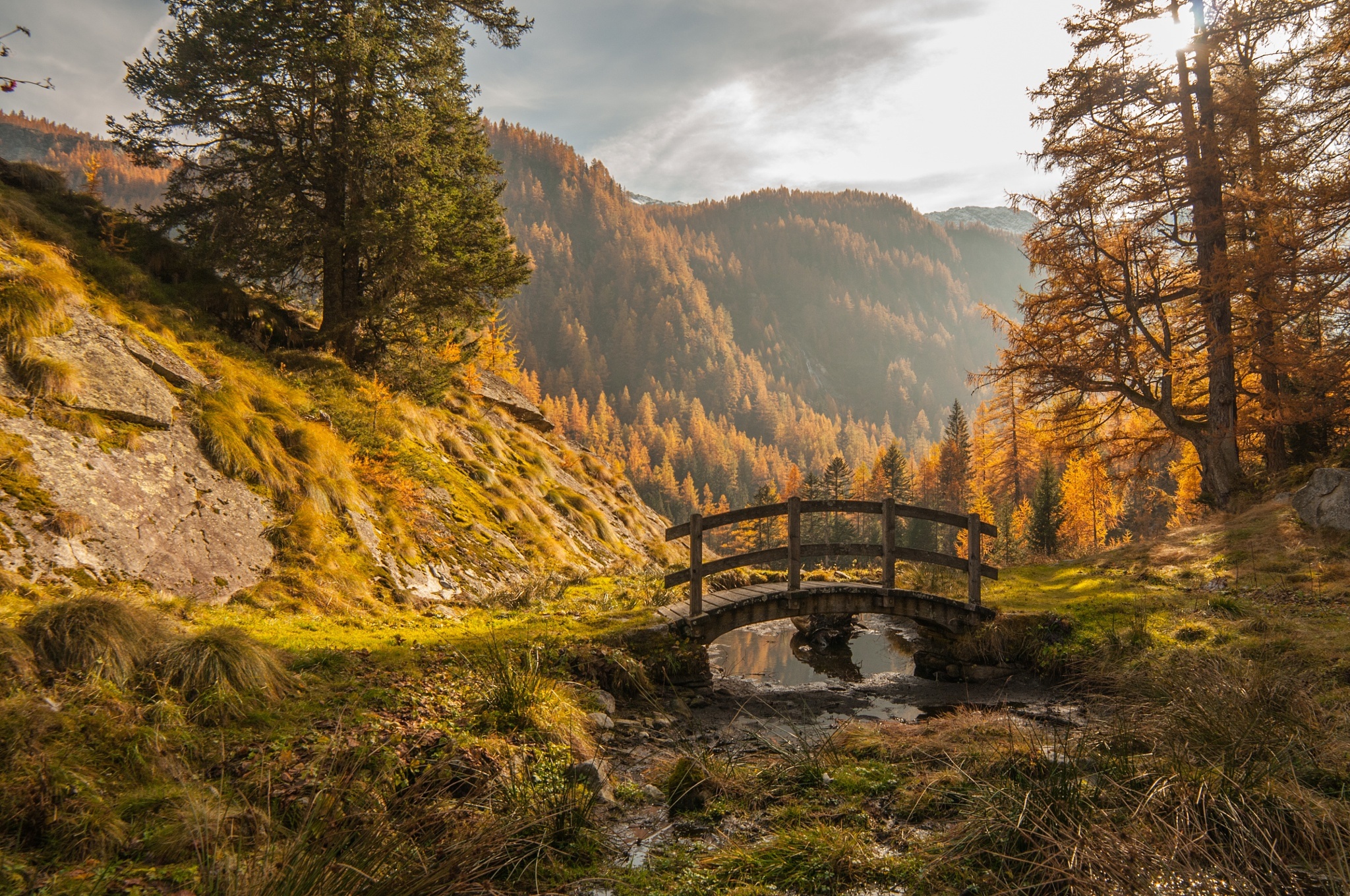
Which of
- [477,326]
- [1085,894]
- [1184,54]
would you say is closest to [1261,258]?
[1184,54]

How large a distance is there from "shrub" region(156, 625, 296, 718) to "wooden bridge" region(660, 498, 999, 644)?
5.53m

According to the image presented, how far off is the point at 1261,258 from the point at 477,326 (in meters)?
16.5

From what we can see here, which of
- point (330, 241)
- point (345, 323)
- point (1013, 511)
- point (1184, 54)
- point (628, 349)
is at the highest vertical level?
point (628, 349)

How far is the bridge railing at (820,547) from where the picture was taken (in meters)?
9.79

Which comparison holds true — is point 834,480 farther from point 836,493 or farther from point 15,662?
point 15,662

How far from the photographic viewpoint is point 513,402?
22156 millimetres

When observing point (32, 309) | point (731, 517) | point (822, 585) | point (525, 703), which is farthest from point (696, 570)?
point (32, 309)

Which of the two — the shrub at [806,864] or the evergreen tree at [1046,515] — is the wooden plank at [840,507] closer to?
the shrub at [806,864]

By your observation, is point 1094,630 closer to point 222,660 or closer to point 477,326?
point 222,660

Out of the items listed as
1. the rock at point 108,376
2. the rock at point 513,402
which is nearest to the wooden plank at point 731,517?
the rock at point 108,376

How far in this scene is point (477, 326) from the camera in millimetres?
15867

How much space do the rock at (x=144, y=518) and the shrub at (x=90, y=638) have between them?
190cm

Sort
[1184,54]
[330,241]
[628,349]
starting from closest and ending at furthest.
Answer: [330,241]
[1184,54]
[628,349]

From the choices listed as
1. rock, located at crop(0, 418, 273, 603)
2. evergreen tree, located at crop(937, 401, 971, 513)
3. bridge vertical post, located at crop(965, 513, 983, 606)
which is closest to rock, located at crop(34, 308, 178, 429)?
rock, located at crop(0, 418, 273, 603)
